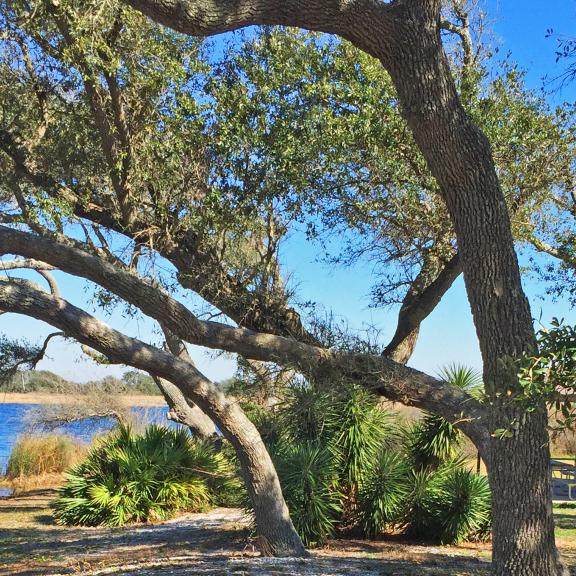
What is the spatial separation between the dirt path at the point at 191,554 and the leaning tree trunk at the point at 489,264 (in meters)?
2.38

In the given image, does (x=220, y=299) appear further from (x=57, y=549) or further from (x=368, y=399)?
(x=57, y=549)

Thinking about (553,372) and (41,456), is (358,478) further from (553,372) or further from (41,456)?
(41,456)

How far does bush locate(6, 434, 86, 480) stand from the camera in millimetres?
21141

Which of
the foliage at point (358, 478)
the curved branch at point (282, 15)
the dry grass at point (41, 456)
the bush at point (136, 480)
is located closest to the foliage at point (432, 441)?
the foliage at point (358, 478)

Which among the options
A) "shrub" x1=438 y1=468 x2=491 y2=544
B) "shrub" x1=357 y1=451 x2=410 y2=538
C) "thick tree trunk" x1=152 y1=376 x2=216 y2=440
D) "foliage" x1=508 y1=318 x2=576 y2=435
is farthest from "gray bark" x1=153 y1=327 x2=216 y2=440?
"foliage" x1=508 y1=318 x2=576 y2=435

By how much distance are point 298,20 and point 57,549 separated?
27.4 ft

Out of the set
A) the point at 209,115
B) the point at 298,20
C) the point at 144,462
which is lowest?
the point at 144,462

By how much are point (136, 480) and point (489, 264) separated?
32.5 ft

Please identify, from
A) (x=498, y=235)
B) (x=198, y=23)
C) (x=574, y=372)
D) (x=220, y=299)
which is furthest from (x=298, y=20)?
(x=220, y=299)

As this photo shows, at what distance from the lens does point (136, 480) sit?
14.1m

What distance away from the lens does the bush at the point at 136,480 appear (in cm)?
1394

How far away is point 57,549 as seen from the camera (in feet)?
36.0

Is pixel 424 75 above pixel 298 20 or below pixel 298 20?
below

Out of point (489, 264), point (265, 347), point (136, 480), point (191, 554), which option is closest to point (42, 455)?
point (136, 480)
